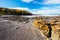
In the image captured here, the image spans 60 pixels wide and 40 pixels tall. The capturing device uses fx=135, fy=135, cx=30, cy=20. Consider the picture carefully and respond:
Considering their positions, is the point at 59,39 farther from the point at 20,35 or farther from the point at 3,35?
the point at 3,35

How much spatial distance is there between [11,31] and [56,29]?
4.66 m

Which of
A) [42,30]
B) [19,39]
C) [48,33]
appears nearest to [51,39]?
[48,33]

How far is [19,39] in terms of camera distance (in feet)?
36.8

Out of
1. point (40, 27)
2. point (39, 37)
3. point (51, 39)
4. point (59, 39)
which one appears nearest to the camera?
point (59, 39)

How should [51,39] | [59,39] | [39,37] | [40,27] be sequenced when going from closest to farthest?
→ [59,39] < [51,39] < [39,37] < [40,27]

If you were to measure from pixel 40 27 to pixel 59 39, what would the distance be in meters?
3.10

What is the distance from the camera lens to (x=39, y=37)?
39.0 ft

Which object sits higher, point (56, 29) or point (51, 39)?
point (56, 29)

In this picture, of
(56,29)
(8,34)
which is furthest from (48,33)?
(8,34)

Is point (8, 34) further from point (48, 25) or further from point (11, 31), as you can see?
point (48, 25)

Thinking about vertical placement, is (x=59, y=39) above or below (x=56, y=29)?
below

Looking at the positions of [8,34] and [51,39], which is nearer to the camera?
[51,39]

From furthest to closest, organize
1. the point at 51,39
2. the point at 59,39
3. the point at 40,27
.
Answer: the point at 40,27
the point at 51,39
the point at 59,39

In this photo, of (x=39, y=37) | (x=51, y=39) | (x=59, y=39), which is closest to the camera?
(x=59, y=39)
